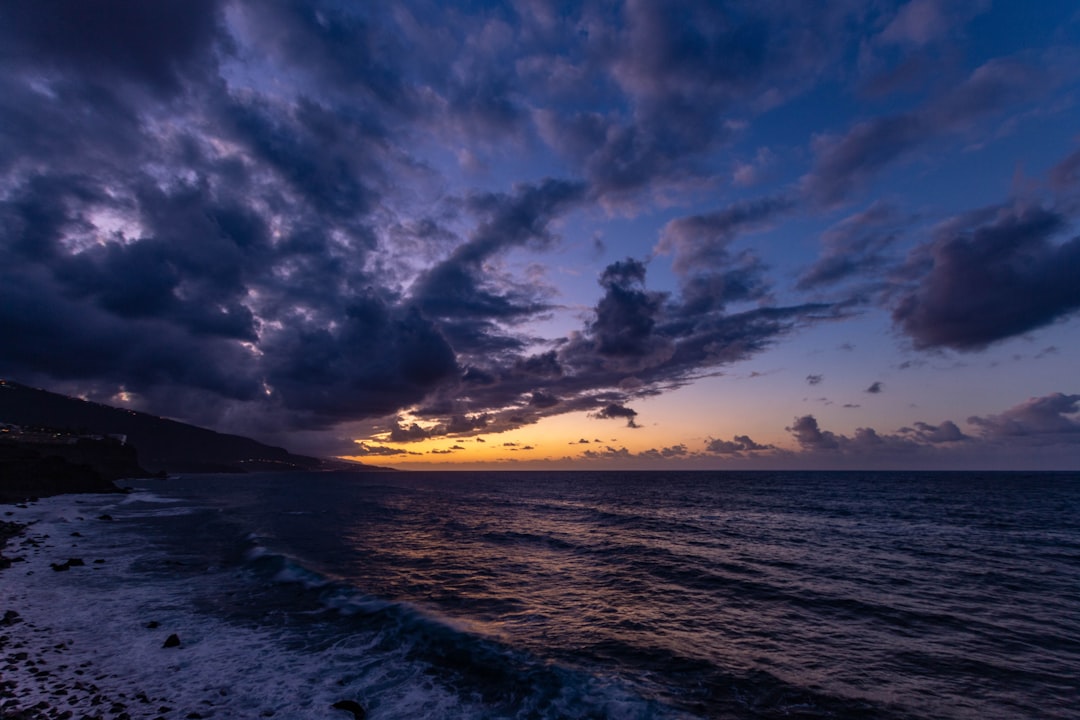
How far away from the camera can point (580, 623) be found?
2148 cm

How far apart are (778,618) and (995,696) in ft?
26.0

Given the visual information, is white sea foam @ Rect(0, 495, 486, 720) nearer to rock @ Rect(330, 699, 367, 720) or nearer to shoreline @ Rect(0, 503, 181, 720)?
shoreline @ Rect(0, 503, 181, 720)

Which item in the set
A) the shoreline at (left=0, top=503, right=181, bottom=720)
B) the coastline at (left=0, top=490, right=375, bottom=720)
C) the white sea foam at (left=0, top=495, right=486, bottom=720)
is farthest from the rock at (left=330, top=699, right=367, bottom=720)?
the shoreline at (left=0, top=503, right=181, bottom=720)

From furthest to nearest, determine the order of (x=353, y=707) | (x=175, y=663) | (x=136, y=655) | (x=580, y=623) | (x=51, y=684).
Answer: (x=580, y=623)
(x=136, y=655)
(x=175, y=663)
(x=51, y=684)
(x=353, y=707)

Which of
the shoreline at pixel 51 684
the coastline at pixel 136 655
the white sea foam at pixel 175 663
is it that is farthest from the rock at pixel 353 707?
the shoreline at pixel 51 684

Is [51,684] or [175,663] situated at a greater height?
[51,684]

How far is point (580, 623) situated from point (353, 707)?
10817 millimetres

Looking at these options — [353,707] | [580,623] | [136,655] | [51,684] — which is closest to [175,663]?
[136,655]

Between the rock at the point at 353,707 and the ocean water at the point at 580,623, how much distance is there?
0.29 m

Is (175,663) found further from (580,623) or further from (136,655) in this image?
(580,623)

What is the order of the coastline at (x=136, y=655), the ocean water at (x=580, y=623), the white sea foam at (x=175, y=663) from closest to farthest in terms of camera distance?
the coastline at (x=136, y=655)
the white sea foam at (x=175, y=663)
the ocean water at (x=580, y=623)

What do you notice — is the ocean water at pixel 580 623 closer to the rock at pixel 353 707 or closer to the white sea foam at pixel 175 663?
the white sea foam at pixel 175 663

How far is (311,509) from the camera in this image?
75.9 metres

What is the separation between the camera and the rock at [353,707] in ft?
43.9
